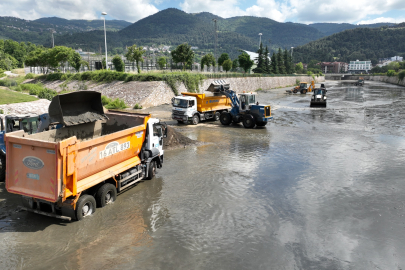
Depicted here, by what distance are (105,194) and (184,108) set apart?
15.9 m

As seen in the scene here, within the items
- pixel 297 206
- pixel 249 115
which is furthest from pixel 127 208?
pixel 249 115

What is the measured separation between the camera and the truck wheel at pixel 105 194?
9273 mm

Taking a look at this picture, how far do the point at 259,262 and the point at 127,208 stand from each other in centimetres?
457

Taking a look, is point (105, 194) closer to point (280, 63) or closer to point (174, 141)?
point (174, 141)

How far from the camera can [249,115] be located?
2408cm

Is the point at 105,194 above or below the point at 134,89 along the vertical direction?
below

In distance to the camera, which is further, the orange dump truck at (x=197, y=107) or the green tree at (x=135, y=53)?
the green tree at (x=135, y=53)

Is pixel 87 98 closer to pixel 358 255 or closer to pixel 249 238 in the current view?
pixel 249 238

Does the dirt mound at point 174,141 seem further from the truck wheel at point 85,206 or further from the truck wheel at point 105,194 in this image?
the truck wheel at point 85,206

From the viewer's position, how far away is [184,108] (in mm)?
24656

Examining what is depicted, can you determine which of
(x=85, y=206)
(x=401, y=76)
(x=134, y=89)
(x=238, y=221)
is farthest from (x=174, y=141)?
(x=401, y=76)

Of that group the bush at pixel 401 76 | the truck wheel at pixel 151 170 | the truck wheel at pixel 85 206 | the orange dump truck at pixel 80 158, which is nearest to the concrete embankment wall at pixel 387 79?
the bush at pixel 401 76

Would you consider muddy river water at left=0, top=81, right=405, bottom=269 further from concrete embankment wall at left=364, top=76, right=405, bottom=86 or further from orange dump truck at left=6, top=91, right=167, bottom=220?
concrete embankment wall at left=364, top=76, right=405, bottom=86

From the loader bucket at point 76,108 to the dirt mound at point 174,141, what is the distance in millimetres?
6120
